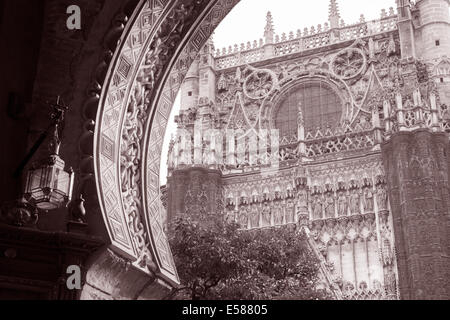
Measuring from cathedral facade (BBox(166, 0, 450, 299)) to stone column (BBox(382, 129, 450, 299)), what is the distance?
0.05m

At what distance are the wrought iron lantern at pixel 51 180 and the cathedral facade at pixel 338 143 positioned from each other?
2425 cm

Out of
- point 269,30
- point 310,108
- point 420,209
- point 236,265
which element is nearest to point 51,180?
point 236,265

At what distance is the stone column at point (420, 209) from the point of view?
27.9m

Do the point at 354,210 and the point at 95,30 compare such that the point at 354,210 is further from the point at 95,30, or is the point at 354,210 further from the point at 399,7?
the point at 95,30

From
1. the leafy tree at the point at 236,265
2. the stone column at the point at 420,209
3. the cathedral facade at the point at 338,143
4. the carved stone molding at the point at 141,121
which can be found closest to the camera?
the carved stone molding at the point at 141,121

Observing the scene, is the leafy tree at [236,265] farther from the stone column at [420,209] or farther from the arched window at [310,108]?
the arched window at [310,108]

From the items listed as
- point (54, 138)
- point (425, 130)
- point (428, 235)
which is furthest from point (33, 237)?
point (425, 130)

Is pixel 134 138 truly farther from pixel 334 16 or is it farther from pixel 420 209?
pixel 334 16

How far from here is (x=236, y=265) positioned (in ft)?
53.5

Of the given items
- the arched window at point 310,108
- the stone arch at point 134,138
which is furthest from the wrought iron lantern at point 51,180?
the arched window at point 310,108

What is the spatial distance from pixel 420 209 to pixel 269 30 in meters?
16.3

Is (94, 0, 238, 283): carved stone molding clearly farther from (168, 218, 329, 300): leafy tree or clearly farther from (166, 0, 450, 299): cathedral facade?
(166, 0, 450, 299): cathedral facade

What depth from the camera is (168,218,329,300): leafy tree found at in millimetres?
16078

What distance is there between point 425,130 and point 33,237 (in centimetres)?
2731
